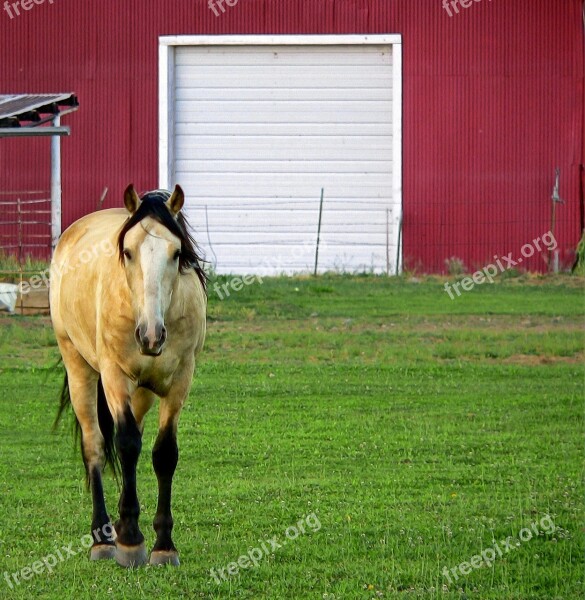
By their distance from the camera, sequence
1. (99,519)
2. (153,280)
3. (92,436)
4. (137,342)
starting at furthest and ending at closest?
(92,436) < (99,519) < (137,342) < (153,280)

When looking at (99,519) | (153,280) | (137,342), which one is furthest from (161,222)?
(99,519)

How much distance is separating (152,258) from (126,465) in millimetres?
1248

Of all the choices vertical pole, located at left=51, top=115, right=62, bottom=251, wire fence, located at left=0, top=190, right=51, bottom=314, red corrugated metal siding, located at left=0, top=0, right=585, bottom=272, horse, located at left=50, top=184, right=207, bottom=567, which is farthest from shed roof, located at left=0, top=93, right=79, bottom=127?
horse, located at left=50, top=184, right=207, bottom=567

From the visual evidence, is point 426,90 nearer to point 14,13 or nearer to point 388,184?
point 388,184

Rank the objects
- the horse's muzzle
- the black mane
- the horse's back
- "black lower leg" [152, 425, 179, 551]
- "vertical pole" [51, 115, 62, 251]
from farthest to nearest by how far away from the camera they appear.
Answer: "vertical pole" [51, 115, 62, 251] → the horse's back → "black lower leg" [152, 425, 179, 551] → the black mane → the horse's muzzle

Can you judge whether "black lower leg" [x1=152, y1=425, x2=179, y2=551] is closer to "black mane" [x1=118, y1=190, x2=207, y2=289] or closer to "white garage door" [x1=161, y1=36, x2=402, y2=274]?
"black mane" [x1=118, y1=190, x2=207, y2=289]

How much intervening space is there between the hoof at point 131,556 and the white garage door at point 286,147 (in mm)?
18275

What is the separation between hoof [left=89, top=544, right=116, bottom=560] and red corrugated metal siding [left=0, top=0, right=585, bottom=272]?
18.4 metres

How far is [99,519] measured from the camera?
25.1 ft

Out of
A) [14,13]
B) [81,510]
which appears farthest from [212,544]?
[14,13]

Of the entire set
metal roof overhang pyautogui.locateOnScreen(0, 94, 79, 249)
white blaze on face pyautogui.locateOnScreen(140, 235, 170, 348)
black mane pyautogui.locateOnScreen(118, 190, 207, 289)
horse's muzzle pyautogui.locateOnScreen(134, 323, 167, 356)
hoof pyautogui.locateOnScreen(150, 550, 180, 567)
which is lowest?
hoof pyautogui.locateOnScreen(150, 550, 180, 567)

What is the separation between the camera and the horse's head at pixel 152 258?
6605 millimetres

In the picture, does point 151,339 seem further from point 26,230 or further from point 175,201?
point 26,230

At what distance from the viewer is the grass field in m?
6.87
